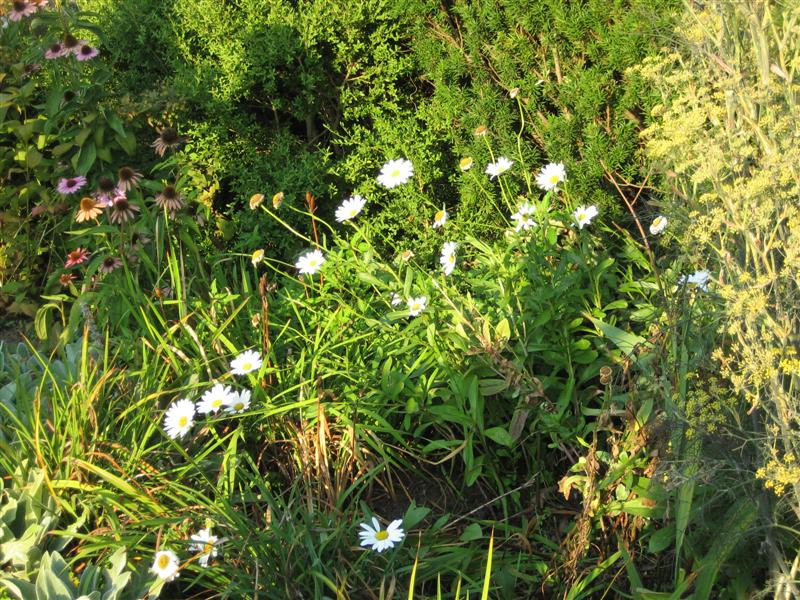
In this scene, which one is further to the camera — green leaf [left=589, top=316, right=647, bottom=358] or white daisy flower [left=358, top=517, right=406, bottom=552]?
green leaf [left=589, top=316, right=647, bottom=358]

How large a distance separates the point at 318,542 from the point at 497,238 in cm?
188

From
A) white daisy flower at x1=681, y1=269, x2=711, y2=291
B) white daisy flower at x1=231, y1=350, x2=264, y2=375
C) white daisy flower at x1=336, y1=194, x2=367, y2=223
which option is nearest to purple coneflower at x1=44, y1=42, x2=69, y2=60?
white daisy flower at x1=336, y1=194, x2=367, y2=223

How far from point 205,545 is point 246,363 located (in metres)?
0.69

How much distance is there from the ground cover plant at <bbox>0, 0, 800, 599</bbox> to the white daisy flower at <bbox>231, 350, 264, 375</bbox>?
2 cm

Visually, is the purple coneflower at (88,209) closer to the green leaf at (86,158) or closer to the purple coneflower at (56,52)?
the green leaf at (86,158)

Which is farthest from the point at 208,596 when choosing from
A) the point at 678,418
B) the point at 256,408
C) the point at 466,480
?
the point at 678,418

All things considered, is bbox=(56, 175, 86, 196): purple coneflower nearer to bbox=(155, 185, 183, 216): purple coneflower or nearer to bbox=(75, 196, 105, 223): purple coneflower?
bbox=(75, 196, 105, 223): purple coneflower

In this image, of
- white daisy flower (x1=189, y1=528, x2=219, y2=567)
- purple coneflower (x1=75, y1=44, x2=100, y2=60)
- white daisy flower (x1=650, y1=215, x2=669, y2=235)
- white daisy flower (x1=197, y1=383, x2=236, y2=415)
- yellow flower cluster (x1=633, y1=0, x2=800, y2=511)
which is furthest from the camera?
purple coneflower (x1=75, y1=44, x2=100, y2=60)

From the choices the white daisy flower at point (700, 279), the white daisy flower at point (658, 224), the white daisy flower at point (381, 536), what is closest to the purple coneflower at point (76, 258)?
the white daisy flower at point (381, 536)

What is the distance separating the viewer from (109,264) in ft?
11.7

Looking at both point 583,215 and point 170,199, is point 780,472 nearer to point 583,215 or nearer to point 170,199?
point 583,215

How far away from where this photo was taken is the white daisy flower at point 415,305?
115 inches

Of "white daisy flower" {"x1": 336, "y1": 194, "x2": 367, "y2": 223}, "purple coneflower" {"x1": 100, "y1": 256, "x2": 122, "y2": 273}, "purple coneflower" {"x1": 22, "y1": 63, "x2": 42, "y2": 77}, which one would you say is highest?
"purple coneflower" {"x1": 22, "y1": 63, "x2": 42, "y2": 77}

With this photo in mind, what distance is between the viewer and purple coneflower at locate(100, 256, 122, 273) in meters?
3.56
